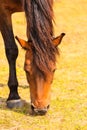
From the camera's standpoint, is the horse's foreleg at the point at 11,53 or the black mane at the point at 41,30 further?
the horse's foreleg at the point at 11,53

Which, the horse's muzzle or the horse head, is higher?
the horse head

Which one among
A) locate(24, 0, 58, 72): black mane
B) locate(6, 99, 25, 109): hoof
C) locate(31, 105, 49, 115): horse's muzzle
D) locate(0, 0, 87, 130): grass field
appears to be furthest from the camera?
locate(6, 99, 25, 109): hoof

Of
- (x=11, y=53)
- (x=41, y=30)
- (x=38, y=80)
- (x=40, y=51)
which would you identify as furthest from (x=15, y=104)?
(x=41, y=30)

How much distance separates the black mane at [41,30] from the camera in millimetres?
4953

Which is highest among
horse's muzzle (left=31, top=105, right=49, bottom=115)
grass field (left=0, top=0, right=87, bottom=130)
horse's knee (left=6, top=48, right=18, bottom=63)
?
horse's knee (left=6, top=48, right=18, bottom=63)

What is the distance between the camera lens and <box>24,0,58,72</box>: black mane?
16.3 feet

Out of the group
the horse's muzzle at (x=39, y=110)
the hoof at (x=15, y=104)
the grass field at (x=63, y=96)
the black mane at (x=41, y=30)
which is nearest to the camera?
the black mane at (x=41, y=30)

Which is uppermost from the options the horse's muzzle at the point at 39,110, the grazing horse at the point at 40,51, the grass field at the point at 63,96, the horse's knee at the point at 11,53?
the grazing horse at the point at 40,51

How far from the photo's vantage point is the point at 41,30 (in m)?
5.06

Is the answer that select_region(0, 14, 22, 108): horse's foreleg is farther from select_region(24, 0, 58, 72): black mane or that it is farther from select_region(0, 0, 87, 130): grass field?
select_region(24, 0, 58, 72): black mane

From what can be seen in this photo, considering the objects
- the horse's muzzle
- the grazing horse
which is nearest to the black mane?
the grazing horse

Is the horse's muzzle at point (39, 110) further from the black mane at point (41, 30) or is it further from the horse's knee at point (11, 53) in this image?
the horse's knee at point (11, 53)

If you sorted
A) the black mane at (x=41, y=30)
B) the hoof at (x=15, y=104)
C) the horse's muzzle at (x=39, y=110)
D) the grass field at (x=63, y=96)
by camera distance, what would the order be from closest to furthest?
the black mane at (x=41, y=30)
the horse's muzzle at (x=39, y=110)
the grass field at (x=63, y=96)
the hoof at (x=15, y=104)

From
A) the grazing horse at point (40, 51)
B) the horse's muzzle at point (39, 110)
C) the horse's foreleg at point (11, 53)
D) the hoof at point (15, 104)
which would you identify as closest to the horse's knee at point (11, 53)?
the horse's foreleg at point (11, 53)
